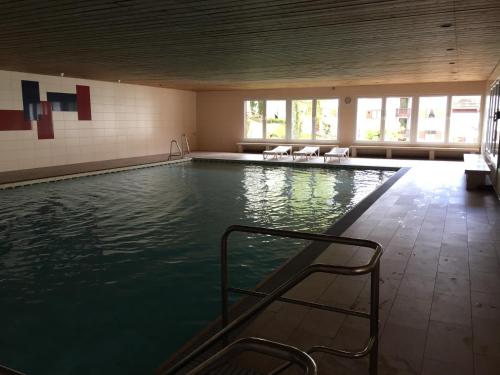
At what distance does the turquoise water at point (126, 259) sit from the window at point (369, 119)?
6.02m

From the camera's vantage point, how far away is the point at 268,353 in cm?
131

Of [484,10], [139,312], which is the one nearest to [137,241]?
[139,312]

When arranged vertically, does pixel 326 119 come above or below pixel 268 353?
above

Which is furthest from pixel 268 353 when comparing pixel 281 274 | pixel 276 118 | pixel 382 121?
pixel 276 118

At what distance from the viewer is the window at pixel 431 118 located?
518 inches

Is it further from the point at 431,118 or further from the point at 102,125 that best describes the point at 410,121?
the point at 102,125

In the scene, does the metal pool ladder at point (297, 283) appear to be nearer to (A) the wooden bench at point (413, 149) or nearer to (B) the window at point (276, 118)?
(A) the wooden bench at point (413, 149)

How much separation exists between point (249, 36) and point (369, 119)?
946 cm

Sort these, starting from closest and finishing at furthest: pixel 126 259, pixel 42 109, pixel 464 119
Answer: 1. pixel 126 259
2. pixel 42 109
3. pixel 464 119

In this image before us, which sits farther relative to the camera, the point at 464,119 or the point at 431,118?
the point at 431,118

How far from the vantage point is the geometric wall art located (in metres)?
9.68

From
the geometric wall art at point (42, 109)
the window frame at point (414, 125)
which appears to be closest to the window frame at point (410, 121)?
the window frame at point (414, 125)

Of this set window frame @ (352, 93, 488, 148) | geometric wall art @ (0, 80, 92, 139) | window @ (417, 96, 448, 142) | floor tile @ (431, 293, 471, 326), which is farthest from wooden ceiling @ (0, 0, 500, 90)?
window @ (417, 96, 448, 142)

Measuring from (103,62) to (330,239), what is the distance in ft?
24.2
